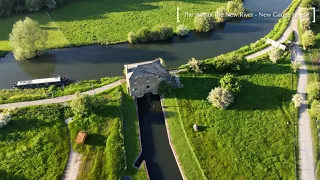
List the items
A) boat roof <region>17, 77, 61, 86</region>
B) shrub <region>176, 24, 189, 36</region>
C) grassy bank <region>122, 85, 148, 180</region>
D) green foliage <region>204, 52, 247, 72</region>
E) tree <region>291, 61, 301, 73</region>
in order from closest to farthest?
grassy bank <region>122, 85, 148, 180</region>, boat roof <region>17, 77, 61, 86</region>, green foliage <region>204, 52, 247, 72</region>, tree <region>291, 61, 301, 73</region>, shrub <region>176, 24, 189, 36</region>

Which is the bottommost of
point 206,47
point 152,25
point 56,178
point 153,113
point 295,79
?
point 56,178

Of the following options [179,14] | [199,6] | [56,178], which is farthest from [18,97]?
[199,6]

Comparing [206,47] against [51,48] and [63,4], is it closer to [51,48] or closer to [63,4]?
[51,48]

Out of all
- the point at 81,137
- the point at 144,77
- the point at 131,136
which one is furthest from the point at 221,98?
the point at 81,137

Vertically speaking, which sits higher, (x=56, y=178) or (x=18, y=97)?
(x=18, y=97)

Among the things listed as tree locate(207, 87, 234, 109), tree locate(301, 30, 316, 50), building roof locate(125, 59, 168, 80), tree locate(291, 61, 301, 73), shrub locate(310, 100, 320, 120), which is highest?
tree locate(301, 30, 316, 50)

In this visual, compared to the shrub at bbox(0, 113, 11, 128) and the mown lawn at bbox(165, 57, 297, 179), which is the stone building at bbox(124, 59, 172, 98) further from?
the shrub at bbox(0, 113, 11, 128)

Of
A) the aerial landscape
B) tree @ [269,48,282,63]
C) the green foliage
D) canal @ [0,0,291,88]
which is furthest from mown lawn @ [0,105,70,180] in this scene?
tree @ [269,48,282,63]

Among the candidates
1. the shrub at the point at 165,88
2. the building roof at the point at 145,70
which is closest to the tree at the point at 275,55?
the shrub at the point at 165,88
